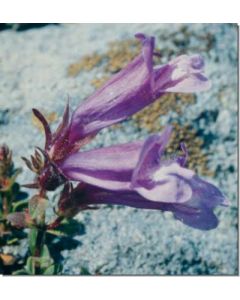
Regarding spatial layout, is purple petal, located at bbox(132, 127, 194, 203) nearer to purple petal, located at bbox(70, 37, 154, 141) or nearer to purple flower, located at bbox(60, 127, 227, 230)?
purple flower, located at bbox(60, 127, 227, 230)

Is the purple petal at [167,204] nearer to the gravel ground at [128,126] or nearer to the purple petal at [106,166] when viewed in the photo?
the purple petal at [106,166]

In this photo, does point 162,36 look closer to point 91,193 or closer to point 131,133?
point 131,133

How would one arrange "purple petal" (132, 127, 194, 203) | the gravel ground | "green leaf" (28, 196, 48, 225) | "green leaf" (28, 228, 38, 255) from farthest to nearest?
the gravel ground < "green leaf" (28, 228, 38, 255) < "green leaf" (28, 196, 48, 225) < "purple petal" (132, 127, 194, 203)

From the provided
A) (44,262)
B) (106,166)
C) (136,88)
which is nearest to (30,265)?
(44,262)

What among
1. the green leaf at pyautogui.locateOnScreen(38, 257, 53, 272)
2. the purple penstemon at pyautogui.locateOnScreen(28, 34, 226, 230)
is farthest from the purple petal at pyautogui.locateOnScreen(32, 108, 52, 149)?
the green leaf at pyautogui.locateOnScreen(38, 257, 53, 272)

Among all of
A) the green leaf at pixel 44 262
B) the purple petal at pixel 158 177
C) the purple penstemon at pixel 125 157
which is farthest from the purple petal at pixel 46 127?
the green leaf at pixel 44 262

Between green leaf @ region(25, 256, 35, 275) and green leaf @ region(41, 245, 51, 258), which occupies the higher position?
green leaf @ region(41, 245, 51, 258)

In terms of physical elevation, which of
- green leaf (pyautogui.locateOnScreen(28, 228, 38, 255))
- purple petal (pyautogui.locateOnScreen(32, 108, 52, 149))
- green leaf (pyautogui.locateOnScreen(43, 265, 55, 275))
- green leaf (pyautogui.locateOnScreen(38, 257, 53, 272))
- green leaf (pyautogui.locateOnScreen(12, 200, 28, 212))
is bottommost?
green leaf (pyautogui.locateOnScreen(43, 265, 55, 275))

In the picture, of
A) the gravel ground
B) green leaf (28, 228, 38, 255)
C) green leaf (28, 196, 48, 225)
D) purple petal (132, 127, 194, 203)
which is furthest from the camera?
the gravel ground
